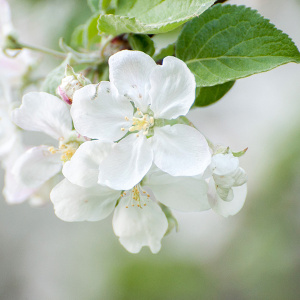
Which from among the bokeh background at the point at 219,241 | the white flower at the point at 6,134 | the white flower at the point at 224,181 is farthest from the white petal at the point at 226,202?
the bokeh background at the point at 219,241

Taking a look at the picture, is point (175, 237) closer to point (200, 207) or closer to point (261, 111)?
point (261, 111)

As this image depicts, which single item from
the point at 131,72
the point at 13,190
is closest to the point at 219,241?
the point at 13,190

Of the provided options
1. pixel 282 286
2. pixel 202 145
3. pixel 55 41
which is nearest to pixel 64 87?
pixel 202 145

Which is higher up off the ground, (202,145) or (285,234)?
(202,145)

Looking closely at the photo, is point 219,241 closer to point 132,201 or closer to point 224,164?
point 132,201

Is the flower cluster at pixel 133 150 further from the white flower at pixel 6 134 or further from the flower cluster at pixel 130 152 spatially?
the white flower at pixel 6 134

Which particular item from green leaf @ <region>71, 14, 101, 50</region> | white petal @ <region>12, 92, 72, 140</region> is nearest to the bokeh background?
green leaf @ <region>71, 14, 101, 50</region>

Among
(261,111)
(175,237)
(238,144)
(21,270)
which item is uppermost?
(261,111)
